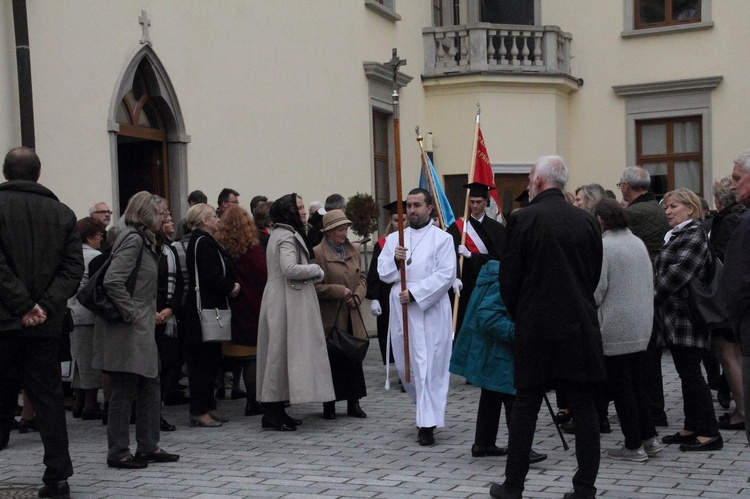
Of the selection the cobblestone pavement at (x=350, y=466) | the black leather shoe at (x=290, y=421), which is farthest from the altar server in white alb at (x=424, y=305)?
the black leather shoe at (x=290, y=421)

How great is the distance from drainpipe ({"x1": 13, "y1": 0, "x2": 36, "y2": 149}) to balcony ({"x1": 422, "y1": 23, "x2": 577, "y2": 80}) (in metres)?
10.3

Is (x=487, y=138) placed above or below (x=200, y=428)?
above

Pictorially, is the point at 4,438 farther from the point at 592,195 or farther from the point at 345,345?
the point at 592,195

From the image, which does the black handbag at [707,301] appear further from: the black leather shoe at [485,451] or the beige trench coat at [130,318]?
the beige trench coat at [130,318]

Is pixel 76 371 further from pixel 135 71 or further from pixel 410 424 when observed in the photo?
pixel 135 71

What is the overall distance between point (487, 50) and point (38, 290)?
14.1 meters

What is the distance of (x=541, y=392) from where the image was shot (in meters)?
5.88

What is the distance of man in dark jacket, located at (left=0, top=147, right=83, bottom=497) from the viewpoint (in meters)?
6.15

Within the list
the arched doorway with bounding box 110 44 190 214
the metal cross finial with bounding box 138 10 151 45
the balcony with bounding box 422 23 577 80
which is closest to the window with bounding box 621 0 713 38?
the balcony with bounding box 422 23 577 80

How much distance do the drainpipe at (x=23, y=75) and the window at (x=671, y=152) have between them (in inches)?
504

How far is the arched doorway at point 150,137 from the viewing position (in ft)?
38.4

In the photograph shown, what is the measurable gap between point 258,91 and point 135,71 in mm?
2483

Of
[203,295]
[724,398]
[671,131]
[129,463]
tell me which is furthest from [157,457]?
[671,131]

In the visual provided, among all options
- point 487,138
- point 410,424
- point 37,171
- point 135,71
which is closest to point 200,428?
point 410,424
